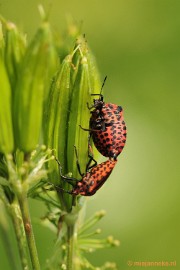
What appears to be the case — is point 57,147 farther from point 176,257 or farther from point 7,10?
point 7,10

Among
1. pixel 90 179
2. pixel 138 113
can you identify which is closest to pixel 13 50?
pixel 90 179

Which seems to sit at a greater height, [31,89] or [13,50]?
[13,50]

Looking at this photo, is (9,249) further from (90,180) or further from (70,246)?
(90,180)

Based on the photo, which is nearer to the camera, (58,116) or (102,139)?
(58,116)

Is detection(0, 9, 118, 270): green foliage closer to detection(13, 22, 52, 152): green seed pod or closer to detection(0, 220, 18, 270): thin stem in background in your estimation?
detection(13, 22, 52, 152): green seed pod

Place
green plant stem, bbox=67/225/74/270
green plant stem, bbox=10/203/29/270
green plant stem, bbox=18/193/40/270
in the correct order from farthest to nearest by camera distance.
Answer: green plant stem, bbox=67/225/74/270 < green plant stem, bbox=10/203/29/270 < green plant stem, bbox=18/193/40/270

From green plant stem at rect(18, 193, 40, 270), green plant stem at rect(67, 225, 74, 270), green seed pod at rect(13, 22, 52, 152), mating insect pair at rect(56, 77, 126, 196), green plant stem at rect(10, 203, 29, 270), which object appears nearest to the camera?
green seed pod at rect(13, 22, 52, 152)

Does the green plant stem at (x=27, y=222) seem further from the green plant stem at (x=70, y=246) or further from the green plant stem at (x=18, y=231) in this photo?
the green plant stem at (x=70, y=246)

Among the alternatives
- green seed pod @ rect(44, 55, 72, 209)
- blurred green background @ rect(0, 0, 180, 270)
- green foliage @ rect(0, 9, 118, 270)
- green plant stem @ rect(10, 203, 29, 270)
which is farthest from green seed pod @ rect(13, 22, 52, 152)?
blurred green background @ rect(0, 0, 180, 270)
